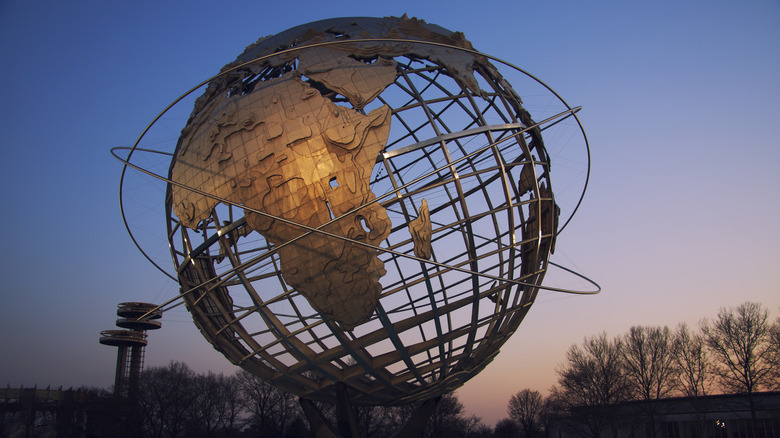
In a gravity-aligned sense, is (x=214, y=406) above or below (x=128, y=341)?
below

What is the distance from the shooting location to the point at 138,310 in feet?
134

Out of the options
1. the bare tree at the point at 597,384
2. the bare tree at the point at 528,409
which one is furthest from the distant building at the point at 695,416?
the bare tree at the point at 528,409

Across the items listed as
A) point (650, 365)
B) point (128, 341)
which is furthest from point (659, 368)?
point (128, 341)

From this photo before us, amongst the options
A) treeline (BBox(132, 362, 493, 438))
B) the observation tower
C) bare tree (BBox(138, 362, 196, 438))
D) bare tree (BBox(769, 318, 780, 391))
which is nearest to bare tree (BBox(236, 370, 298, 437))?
treeline (BBox(132, 362, 493, 438))

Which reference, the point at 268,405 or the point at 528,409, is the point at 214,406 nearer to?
the point at 268,405

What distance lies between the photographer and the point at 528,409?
153 ft

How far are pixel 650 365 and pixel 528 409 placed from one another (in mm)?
20590

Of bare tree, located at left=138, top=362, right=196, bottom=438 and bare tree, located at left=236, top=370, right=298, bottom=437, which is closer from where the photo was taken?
bare tree, located at left=138, top=362, right=196, bottom=438

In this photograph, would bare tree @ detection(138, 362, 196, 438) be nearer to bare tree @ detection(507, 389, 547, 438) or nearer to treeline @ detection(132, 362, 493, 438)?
treeline @ detection(132, 362, 493, 438)

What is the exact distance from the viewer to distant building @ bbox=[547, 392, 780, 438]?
1046 inches

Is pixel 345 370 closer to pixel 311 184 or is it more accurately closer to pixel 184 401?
pixel 311 184

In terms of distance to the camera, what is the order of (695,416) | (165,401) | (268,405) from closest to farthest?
1. (695,416)
2. (165,401)
3. (268,405)

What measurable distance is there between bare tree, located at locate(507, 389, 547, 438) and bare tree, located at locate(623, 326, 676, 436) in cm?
1803

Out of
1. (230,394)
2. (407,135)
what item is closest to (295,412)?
(230,394)
